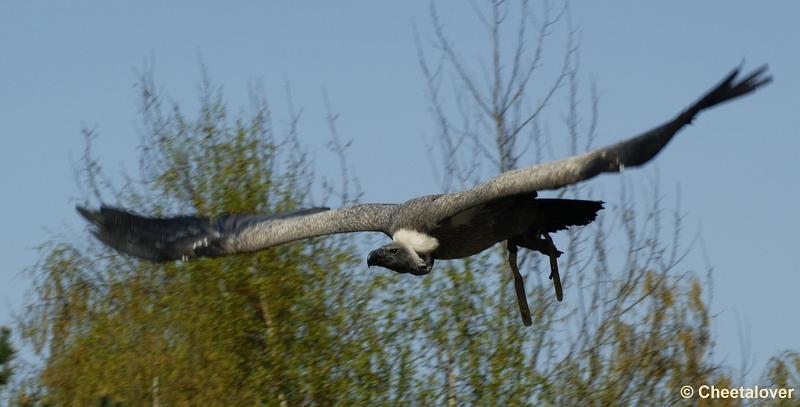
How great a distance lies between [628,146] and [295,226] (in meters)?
3.33

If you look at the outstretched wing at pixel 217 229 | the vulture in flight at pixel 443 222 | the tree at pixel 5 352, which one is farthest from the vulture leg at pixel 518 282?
A: the tree at pixel 5 352

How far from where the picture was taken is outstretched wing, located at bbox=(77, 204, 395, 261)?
895 centimetres

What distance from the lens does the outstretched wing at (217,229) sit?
8.95m

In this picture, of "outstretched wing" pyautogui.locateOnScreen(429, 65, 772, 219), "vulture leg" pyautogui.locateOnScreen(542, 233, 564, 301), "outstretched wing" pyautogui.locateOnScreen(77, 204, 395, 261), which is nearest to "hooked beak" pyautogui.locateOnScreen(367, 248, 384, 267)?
"outstretched wing" pyautogui.locateOnScreen(77, 204, 395, 261)

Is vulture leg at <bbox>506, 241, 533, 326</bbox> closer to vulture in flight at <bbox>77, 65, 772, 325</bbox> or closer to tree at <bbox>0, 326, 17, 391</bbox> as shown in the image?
vulture in flight at <bbox>77, 65, 772, 325</bbox>

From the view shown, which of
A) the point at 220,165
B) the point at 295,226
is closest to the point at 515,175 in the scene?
the point at 295,226

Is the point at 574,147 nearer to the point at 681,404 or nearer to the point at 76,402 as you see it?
the point at 681,404

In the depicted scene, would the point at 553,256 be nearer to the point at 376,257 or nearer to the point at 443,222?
the point at 443,222

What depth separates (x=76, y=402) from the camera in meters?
10.8

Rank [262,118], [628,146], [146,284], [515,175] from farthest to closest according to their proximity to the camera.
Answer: [262,118], [146,284], [515,175], [628,146]

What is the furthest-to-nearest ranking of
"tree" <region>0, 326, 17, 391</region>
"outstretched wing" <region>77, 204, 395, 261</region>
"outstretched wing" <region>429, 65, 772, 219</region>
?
"outstretched wing" <region>77, 204, 395, 261</region> → "tree" <region>0, 326, 17, 391</region> → "outstretched wing" <region>429, 65, 772, 219</region>

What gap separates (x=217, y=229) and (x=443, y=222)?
251 cm

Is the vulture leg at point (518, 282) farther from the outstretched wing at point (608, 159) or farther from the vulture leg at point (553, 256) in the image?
the outstretched wing at point (608, 159)

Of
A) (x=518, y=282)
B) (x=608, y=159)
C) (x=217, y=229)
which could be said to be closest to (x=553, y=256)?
(x=518, y=282)
